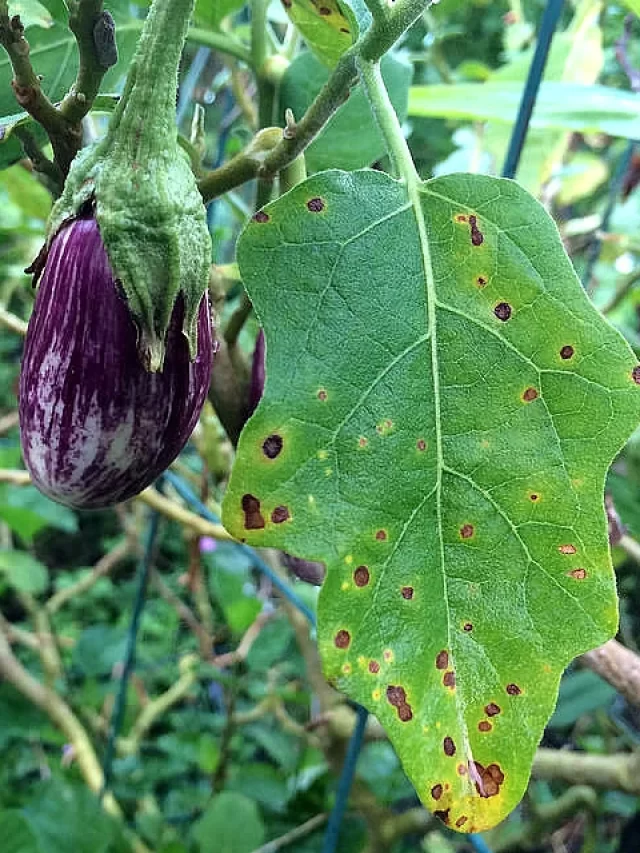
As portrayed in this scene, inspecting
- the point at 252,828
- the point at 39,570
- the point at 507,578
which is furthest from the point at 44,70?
the point at 39,570

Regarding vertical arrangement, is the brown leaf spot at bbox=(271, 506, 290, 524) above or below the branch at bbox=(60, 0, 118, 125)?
below

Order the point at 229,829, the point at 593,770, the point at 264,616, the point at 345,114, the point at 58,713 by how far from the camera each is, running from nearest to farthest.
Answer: the point at 345,114 → the point at 593,770 → the point at 229,829 → the point at 58,713 → the point at 264,616

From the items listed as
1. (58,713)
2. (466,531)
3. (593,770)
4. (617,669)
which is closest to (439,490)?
(466,531)

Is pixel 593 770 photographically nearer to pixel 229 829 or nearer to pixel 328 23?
pixel 229 829

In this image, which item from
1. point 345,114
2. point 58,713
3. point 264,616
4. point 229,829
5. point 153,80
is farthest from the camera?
point 264,616

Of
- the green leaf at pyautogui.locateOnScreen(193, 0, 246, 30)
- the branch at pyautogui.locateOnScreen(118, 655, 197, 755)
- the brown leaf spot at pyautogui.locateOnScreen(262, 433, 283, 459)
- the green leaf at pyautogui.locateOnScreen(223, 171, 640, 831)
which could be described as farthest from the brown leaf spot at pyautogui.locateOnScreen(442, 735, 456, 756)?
the branch at pyautogui.locateOnScreen(118, 655, 197, 755)

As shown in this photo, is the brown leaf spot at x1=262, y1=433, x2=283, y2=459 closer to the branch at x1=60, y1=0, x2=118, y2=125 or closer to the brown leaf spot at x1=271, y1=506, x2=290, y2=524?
the brown leaf spot at x1=271, y1=506, x2=290, y2=524

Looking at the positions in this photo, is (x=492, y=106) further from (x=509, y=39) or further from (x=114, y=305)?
(x=509, y=39)
